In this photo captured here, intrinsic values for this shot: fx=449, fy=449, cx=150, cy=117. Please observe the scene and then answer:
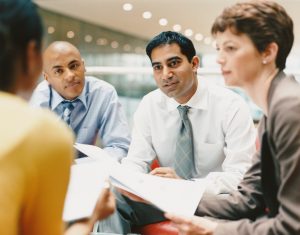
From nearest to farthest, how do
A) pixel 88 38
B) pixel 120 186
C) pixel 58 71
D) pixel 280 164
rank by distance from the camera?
pixel 280 164 < pixel 120 186 < pixel 58 71 < pixel 88 38

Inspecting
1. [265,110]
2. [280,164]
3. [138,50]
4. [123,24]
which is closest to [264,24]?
[265,110]

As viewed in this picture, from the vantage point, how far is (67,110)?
2.33 m

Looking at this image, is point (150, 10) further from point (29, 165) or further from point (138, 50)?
point (29, 165)

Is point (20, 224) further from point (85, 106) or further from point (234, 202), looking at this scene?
point (85, 106)

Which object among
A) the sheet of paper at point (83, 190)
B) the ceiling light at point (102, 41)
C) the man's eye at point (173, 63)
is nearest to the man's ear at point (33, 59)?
the sheet of paper at point (83, 190)

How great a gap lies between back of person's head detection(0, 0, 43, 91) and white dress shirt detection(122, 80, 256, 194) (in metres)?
1.18

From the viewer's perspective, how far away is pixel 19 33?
30.3 inches

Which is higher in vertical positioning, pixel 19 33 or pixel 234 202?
pixel 19 33

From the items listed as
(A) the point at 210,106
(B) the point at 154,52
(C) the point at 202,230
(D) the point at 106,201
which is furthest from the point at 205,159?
(D) the point at 106,201

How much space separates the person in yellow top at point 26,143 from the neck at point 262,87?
0.69m

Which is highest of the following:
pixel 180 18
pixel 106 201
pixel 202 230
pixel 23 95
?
pixel 180 18

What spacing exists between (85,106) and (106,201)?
1320 mm

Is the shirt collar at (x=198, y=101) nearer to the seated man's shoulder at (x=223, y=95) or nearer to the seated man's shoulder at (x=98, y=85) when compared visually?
the seated man's shoulder at (x=223, y=95)

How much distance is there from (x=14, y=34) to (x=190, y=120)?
4.51ft
